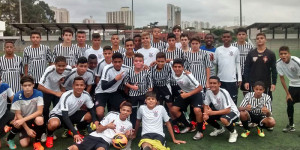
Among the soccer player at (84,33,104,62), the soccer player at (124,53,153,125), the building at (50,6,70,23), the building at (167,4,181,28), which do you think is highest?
the building at (50,6,70,23)

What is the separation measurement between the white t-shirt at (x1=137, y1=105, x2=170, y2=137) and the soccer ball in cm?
34

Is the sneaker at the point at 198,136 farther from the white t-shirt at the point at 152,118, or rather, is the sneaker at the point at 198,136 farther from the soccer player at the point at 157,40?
the soccer player at the point at 157,40

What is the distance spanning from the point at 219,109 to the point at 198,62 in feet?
3.32

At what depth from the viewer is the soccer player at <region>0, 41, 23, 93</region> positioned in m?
5.21

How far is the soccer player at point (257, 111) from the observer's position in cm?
471

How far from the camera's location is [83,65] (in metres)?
4.87

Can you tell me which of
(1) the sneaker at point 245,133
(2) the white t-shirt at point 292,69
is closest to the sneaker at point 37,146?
(1) the sneaker at point 245,133

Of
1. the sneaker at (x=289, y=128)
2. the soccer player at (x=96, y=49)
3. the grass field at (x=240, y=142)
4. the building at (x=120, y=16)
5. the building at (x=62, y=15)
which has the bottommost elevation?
the grass field at (x=240, y=142)

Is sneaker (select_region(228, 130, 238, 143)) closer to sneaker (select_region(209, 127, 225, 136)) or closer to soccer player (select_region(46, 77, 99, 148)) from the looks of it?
sneaker (select_region(209, 127, 225, 136))

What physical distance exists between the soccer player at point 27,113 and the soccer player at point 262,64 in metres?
3.64

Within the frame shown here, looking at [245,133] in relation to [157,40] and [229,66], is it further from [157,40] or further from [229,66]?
[157,40]

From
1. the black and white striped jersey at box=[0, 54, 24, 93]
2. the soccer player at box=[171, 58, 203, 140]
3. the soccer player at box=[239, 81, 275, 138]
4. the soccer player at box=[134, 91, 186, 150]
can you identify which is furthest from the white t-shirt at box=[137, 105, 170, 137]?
the black and white striped jersey at box=[0, 54, 24, 93]

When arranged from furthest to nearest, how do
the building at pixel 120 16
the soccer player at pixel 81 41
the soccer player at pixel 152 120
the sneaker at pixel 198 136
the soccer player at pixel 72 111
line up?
1. the building at pixel 120 16
2. the soccer player at pixel 81 41
3. the sneaker at pixel 198 136
4. the soccer player at pixel 72 111
5. the soccer player at pixel 152 120

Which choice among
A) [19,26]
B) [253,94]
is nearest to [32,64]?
[253,94]
